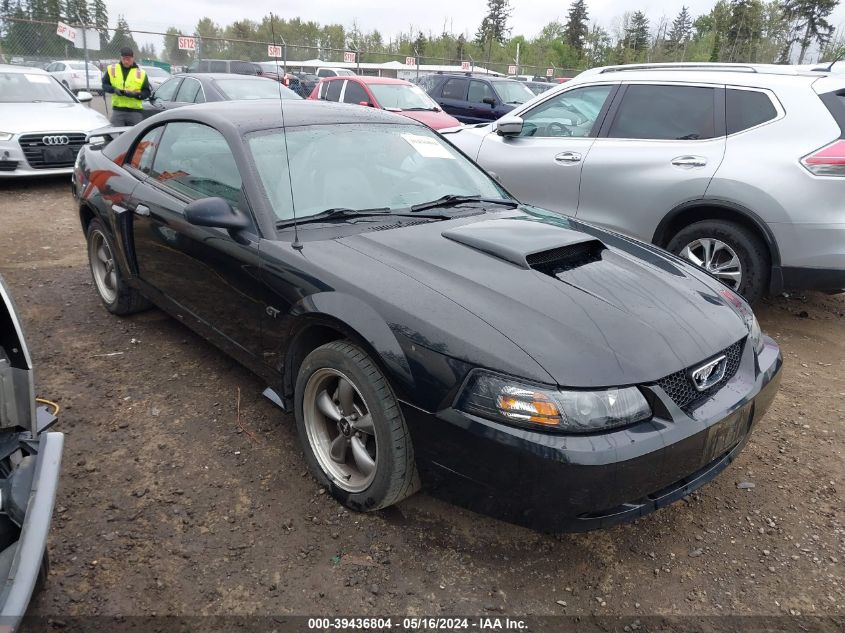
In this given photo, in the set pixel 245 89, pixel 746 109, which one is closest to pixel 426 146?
pixel 746 109

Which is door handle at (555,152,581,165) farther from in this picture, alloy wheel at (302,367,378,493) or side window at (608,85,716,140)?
alloy wheel at (302,367,378,493)

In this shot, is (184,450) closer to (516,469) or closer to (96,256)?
(516,469)

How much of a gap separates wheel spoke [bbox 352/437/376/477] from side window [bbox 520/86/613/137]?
3799 millimetres

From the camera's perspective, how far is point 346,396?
252cm

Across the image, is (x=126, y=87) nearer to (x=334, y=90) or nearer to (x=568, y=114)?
(x=334, y=90)

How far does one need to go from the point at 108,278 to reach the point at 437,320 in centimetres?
331

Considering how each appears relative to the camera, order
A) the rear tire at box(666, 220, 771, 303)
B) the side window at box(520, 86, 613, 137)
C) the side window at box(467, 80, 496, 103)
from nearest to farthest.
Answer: the rear tire at box(666, 220, 771, 303) → the side window at box(520, 86, 613, 137) → the side window at box(467, 80, 496, 103)

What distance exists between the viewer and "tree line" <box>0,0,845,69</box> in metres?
19.9

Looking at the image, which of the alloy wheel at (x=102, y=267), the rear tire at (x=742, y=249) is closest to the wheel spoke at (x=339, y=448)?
the alloy wheel at (x=102, y=267)

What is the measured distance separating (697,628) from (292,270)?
2.02 meters

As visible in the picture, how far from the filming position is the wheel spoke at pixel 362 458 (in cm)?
249

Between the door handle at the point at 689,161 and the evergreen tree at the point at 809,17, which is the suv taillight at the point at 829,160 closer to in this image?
the door handle at the point at 689,161

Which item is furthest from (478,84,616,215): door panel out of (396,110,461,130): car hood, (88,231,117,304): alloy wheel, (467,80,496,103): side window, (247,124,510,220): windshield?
(467,80,496,103): side window

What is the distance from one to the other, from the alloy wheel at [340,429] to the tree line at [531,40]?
195 cm
